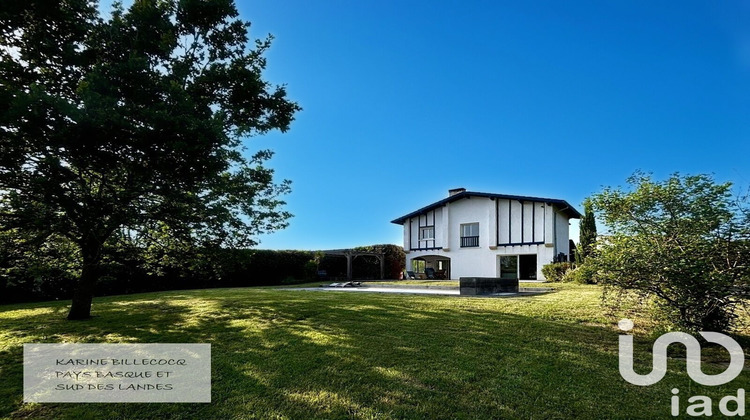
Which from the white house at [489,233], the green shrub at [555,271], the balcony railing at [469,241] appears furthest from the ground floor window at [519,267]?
the green shrub at [555,271]

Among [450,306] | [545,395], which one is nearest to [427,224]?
[450,306]

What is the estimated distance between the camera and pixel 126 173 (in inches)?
282

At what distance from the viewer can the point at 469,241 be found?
2531 centimetres

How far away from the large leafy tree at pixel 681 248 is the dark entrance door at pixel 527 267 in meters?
19.4

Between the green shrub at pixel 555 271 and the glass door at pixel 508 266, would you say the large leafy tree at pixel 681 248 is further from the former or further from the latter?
the glass door at pixel 508 266

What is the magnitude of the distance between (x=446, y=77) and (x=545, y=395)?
38.5 feet

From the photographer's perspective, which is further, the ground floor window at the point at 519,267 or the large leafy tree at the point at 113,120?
the ground floor window at the point at 519,267

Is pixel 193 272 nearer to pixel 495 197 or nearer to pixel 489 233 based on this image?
pixel 489 233

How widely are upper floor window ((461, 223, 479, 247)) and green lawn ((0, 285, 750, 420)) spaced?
57.6 ft

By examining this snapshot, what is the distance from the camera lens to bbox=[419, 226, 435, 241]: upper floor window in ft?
88.6

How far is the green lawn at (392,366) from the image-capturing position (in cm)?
339

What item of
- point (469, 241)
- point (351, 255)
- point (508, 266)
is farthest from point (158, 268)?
point (508, 266)

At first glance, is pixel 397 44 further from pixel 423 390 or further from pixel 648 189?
pixel 423 390

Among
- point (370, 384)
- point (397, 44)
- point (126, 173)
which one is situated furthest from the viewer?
point (397, 44)
